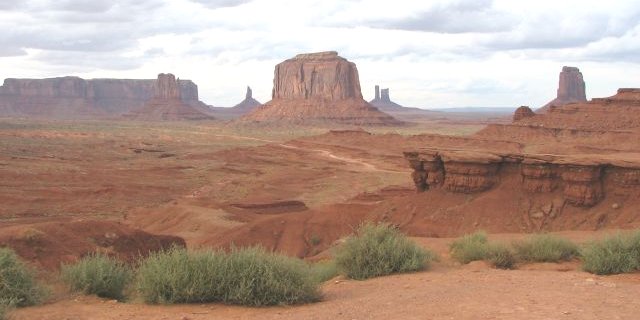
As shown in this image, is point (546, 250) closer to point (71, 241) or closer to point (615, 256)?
point (615, 256)

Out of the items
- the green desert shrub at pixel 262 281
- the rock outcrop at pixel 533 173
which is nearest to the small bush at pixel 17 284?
the green desert shrub at pixel 262 281

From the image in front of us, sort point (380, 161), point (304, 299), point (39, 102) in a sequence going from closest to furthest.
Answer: point (304, 299)
point (380, 161)
point (39, 102)

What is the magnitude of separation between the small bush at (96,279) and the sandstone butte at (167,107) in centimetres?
14398

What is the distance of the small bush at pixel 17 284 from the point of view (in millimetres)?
8281

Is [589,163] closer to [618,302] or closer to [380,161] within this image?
[618,302]

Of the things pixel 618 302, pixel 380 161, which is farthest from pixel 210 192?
pixel 618 302

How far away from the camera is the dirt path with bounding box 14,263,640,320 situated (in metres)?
7.36

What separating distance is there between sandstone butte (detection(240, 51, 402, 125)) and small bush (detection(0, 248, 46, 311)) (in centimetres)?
11086

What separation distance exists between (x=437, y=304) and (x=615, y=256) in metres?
3.94

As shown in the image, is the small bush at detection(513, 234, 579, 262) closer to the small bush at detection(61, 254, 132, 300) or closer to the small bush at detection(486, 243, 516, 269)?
the small bush at detection(486, 243, 516, 269)

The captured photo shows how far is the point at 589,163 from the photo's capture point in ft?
62.1

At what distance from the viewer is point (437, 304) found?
25.7 ft

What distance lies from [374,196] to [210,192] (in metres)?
12.3

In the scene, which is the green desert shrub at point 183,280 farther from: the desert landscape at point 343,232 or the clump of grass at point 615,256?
the clump of grass at point 615,256
